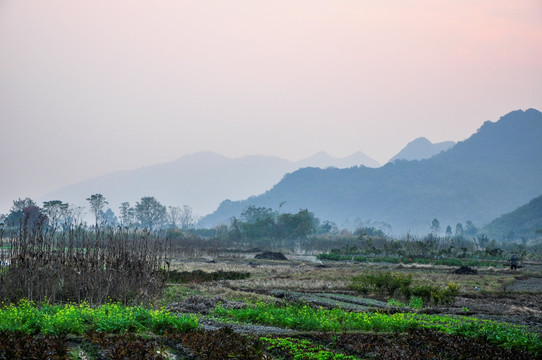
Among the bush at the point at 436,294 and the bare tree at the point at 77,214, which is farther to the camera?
the bare tree at the point at 77,214

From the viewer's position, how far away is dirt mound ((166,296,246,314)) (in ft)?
54.7

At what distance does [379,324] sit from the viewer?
14.2 m

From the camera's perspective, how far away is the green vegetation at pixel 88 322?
10852 mm

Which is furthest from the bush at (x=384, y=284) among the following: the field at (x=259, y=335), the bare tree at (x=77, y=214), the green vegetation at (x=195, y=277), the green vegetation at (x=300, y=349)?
the bare tree at (x=77, y=214)

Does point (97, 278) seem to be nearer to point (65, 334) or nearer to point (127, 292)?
point (127, 292)

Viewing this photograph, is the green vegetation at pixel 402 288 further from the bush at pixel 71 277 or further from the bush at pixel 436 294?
the bush at pixel 71 277

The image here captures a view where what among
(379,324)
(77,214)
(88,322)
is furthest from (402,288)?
(77,214)

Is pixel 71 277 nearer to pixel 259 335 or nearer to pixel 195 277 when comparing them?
pixel 259 335

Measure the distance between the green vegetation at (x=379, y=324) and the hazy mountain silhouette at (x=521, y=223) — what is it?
15564 centimetres

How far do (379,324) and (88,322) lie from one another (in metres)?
7.35

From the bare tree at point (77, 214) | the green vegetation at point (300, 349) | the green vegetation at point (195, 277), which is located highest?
the bare tree at point (77, 214)

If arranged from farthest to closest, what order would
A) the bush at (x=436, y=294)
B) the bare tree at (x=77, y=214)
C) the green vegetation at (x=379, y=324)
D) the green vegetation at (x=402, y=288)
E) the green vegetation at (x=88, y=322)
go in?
1. the bare tree at (x=77, y=214)
2. the green vegetation at (x=402, y=288)
3. the bush at (x=436, y=294)
4. the green vegetation at (x=379, y=324)
5. the green vegetation at (x=88, y=322)

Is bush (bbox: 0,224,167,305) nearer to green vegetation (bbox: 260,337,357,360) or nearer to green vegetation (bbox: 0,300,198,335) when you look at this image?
green vegetation (bbox: 0,300,198,335)

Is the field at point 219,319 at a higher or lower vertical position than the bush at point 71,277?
lower
